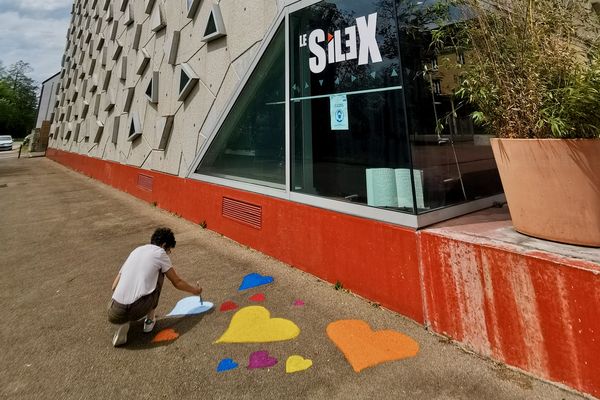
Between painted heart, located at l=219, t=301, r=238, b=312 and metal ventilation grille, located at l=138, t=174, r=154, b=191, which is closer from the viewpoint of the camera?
painted heart, located at l=219, t=301, r=238, b=312

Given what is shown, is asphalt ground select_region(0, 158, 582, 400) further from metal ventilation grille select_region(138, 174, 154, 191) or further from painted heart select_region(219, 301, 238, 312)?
metal ventilation grille select_region(138, 174, 154, 191)

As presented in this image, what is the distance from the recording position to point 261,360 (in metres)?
2.95

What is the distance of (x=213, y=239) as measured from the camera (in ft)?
21.4

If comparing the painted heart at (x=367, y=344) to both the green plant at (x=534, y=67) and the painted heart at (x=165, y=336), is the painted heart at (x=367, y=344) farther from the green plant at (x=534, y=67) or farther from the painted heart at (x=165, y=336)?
the green plant at (x=534, y=67)

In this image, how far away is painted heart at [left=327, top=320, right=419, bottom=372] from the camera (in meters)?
2.90

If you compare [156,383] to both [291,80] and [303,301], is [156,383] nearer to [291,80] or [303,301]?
[303,301]

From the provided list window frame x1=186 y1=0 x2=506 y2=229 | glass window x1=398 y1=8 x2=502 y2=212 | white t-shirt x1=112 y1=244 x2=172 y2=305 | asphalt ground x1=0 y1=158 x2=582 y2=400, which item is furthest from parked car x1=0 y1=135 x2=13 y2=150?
glass window x1=398 y1=8 x2=502 y2=212

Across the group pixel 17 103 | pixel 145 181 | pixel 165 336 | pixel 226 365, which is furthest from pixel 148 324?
pixel 17 103

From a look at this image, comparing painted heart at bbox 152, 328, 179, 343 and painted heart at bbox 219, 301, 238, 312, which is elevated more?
painted heart at bbox 219, 301, 238, 312

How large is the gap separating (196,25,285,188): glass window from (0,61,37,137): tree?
78.0 meters

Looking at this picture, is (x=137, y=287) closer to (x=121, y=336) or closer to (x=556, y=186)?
(x=121, y=336)

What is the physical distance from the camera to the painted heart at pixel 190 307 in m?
3.87

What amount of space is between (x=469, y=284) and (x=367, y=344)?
105 centimetres

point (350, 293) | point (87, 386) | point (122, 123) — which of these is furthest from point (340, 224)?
point (122, 123)
